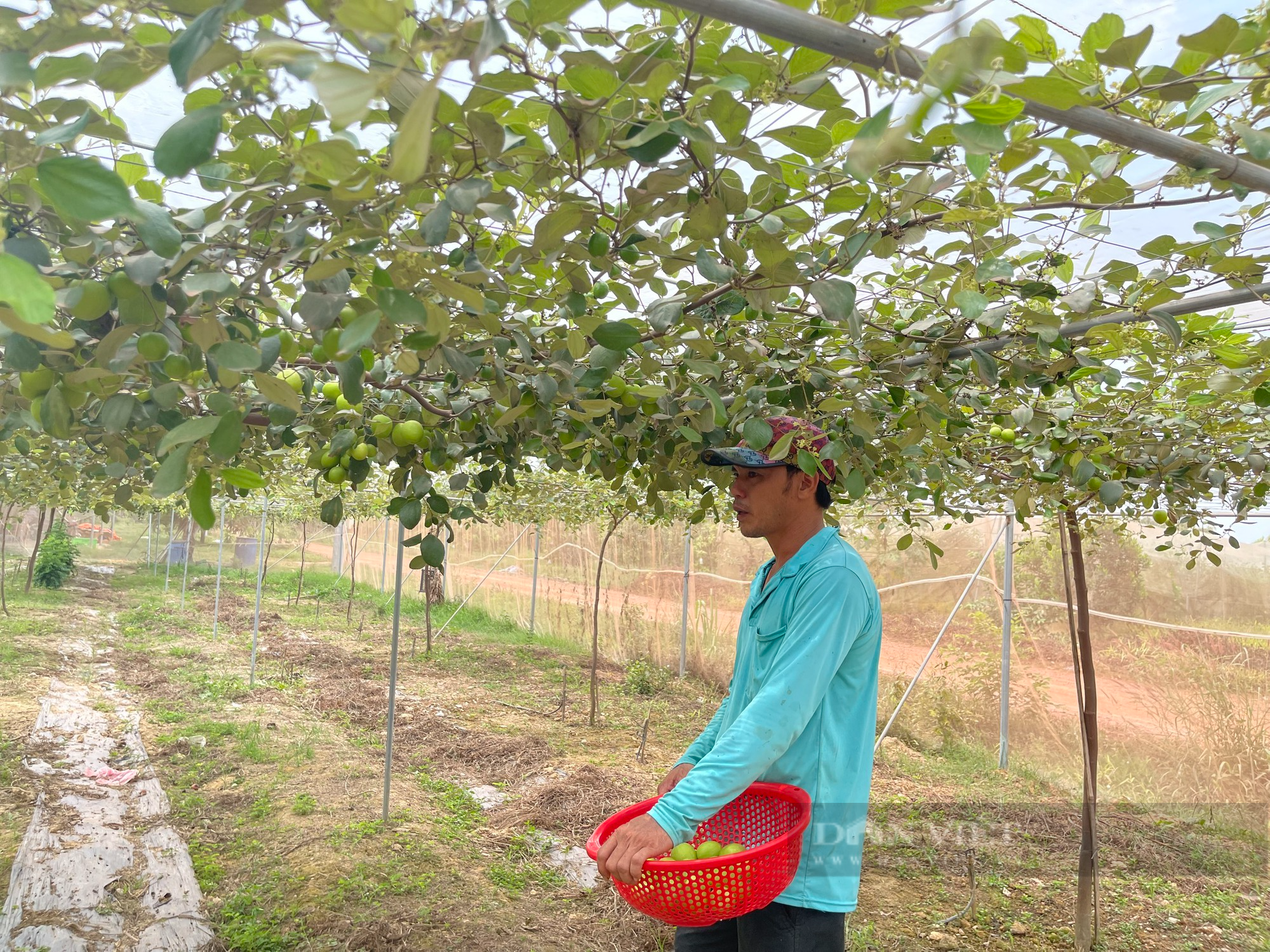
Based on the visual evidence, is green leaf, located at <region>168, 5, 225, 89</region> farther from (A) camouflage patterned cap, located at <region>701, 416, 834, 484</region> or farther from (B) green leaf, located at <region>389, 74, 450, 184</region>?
(A) camouflage patterned cap, located at <region>701, 416, 834, 484</region>

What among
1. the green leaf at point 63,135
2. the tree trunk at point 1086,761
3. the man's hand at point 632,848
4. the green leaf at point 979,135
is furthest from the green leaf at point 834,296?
the tree trunk at point 1086,761

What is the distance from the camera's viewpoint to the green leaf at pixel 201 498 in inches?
30.9

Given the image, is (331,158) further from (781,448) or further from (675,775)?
(675,775)

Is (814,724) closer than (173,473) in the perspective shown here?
No

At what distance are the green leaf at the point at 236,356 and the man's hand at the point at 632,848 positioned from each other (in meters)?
0.97

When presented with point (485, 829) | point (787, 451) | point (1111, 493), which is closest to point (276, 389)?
point (787, 451)

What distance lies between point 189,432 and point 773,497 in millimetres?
1278

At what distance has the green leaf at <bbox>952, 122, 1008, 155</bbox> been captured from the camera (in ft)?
2.15

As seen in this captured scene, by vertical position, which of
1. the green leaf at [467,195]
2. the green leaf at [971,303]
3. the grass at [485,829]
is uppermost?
the green leaf at [971,303]

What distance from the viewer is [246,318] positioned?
3.42 ft

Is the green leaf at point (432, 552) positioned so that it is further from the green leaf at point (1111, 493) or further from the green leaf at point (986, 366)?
the green leaf at point (1111, 493)

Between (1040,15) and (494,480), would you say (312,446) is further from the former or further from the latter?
(1040,15)

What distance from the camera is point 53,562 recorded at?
1255cm

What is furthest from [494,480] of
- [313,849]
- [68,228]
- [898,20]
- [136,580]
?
[136,580]
